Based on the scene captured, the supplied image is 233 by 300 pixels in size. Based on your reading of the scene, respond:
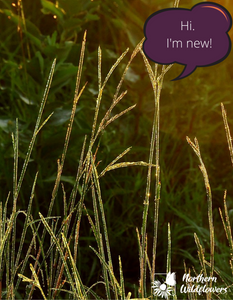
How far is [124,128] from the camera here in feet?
4.91

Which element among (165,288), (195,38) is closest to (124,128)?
(195,38)

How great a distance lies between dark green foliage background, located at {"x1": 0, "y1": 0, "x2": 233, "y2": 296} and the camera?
1.18 m

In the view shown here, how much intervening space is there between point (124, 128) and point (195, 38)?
0.58m

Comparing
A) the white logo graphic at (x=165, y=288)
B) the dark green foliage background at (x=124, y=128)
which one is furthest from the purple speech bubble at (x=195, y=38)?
the white logo graphic at (x=165, y=288)

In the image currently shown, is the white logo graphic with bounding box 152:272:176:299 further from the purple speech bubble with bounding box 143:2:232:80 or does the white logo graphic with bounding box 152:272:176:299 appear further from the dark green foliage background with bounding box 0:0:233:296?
the purple speech bubble with bounding box 143:2:232:80

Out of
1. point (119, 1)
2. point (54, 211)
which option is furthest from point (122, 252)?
point (119, 1)

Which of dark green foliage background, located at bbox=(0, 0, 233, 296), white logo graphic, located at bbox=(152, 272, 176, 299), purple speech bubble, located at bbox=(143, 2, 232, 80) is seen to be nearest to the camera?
white logo graphic, located at bbox=(152, 272, 176, 299)

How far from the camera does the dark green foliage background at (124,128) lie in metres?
1.18

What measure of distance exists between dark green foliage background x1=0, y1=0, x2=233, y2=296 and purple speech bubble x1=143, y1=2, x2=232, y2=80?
0.19 metres

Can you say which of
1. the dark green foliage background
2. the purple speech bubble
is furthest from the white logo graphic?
the purple speech bubble

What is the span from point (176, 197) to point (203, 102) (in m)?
0.45

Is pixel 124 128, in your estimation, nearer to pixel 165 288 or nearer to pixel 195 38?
pixel 195 38

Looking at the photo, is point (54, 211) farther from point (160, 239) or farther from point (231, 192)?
point (231, 192)

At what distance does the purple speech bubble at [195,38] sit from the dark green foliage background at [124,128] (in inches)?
7.4
